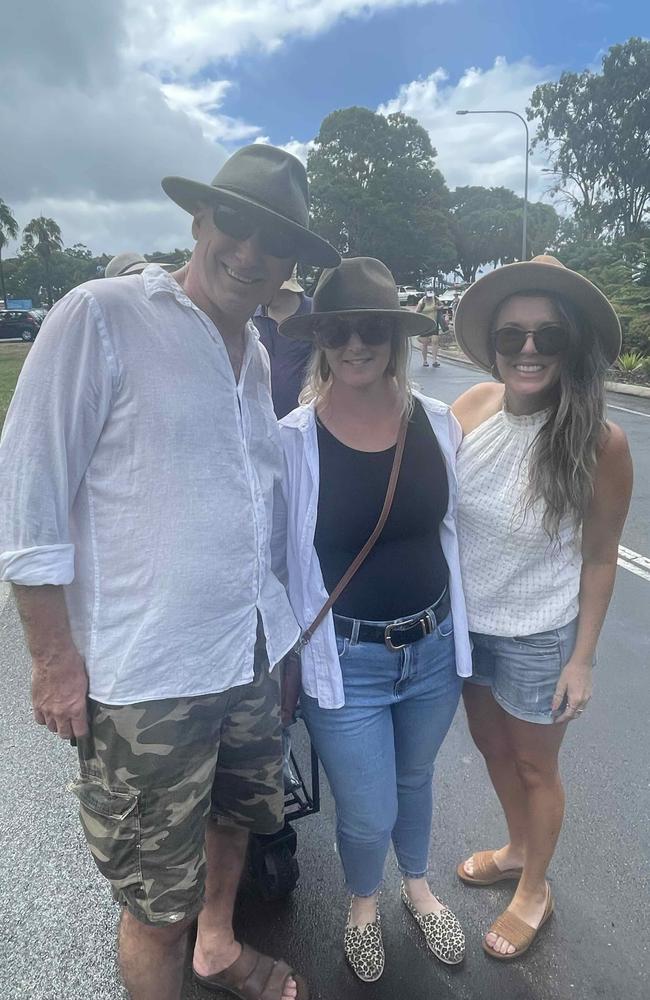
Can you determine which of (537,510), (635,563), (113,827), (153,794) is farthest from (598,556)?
(635,563)

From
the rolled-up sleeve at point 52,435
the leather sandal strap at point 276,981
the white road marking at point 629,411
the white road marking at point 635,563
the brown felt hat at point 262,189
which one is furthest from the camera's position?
the white road marking at point 629,411

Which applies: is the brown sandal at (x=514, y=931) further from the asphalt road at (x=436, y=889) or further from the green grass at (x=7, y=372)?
the green grass at (x=7, y=372)

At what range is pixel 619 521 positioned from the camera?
1.77 metres

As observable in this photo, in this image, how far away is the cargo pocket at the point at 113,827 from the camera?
4.70 feet

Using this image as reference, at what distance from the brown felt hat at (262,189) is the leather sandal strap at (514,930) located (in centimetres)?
205

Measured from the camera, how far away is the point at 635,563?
16.0ft

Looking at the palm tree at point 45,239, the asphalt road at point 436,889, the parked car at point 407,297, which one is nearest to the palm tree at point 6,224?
the palm tree at point 45,239

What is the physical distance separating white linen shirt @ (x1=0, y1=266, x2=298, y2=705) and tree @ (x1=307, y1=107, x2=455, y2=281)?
5876cm

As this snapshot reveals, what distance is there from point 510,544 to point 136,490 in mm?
1031

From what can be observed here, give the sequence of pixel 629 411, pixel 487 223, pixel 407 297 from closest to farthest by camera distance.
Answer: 1. pixel 407 297
2. pixel 629 411
3. pixel 487 223

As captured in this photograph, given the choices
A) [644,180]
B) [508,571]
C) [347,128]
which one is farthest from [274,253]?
[347,128]

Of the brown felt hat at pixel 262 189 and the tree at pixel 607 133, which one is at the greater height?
the tree at pixel 607 133

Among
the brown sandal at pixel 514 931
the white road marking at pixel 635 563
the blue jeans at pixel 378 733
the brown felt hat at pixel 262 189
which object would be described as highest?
the brown felt hat at pixel 262 189

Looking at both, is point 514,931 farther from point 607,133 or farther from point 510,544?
point 607,133
